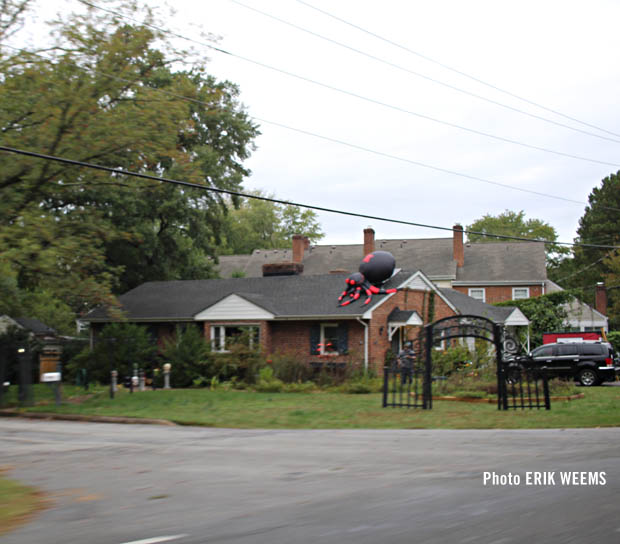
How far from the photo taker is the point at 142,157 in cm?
2420

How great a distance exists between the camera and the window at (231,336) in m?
31.2

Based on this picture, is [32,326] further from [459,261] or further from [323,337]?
[459,261]

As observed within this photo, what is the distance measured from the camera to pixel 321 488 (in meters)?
8.20

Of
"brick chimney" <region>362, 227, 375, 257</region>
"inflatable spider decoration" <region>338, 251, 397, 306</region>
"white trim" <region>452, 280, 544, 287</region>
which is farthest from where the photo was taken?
"brick chimney" <region>362, 227, 375, 257</region>

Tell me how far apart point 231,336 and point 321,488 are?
24.0m

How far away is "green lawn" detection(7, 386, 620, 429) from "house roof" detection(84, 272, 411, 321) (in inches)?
284

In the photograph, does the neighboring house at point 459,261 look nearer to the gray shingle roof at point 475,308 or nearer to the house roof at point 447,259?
the house roof at point 447,259

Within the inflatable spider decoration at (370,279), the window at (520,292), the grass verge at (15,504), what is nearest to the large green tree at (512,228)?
the window at (520,292)

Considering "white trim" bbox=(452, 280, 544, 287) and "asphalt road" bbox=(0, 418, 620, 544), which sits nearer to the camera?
"asphalt road" bbox=(0, 418, 620, 544)

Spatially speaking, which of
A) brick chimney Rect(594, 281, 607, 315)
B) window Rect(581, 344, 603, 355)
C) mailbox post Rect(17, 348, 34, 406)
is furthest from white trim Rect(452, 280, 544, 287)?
mailbox post Rect(17, 348, 34, 406)

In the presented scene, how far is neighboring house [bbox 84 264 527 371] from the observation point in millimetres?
30844

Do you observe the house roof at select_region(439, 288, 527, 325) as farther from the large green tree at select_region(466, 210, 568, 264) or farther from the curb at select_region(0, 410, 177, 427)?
the large green tree at select_region(466, 210, 568, 264)

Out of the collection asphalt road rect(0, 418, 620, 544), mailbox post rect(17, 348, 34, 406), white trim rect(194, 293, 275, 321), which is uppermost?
white trim rect(194, 293, 275, 321)

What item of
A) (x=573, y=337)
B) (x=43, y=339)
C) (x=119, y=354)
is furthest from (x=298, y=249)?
(x=119, y=354)
